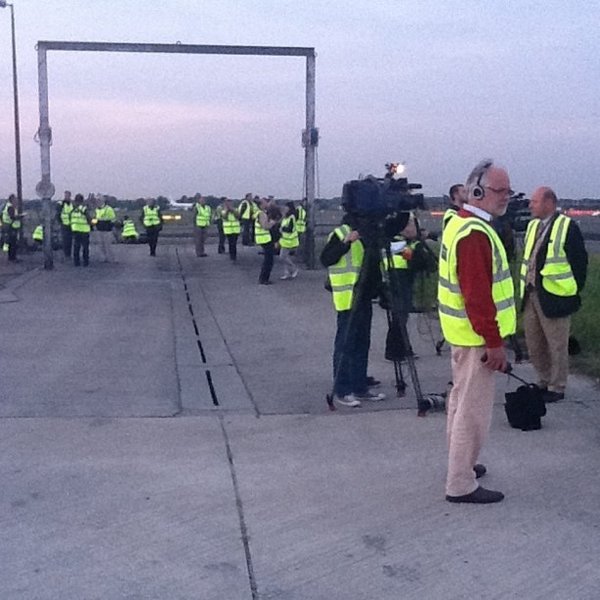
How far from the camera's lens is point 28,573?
15.6ft

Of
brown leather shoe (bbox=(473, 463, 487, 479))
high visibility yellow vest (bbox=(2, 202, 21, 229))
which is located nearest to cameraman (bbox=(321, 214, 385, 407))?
brown leather shoe (bbox=(473, 463, 487, 479))

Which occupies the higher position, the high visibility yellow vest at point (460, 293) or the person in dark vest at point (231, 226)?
the high visibility yellow vest at point (460, 293)

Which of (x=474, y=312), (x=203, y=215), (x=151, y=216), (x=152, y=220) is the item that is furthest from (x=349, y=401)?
(x=152, y=220)

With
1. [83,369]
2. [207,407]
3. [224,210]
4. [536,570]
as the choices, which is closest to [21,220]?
[224,210]

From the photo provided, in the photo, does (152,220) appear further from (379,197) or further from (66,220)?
(379,197)

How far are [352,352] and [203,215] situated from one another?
778 inches

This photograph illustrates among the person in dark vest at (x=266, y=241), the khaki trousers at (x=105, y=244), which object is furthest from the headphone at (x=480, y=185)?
the khaki trousers at (x=105, y=244)

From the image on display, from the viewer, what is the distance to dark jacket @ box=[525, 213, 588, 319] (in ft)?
26.4

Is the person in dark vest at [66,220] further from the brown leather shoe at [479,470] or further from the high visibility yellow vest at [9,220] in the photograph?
the brown leather shoe at [479,470]

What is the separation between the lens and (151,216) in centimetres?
2733

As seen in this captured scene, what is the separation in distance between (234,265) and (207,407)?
1689cm

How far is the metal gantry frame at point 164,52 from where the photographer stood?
74.7 feet

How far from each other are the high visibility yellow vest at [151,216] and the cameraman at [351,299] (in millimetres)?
19637

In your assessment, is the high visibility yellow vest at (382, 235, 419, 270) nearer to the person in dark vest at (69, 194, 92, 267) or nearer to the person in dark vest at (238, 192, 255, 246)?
the person in dark vest at (69, 194, 92, 267)
